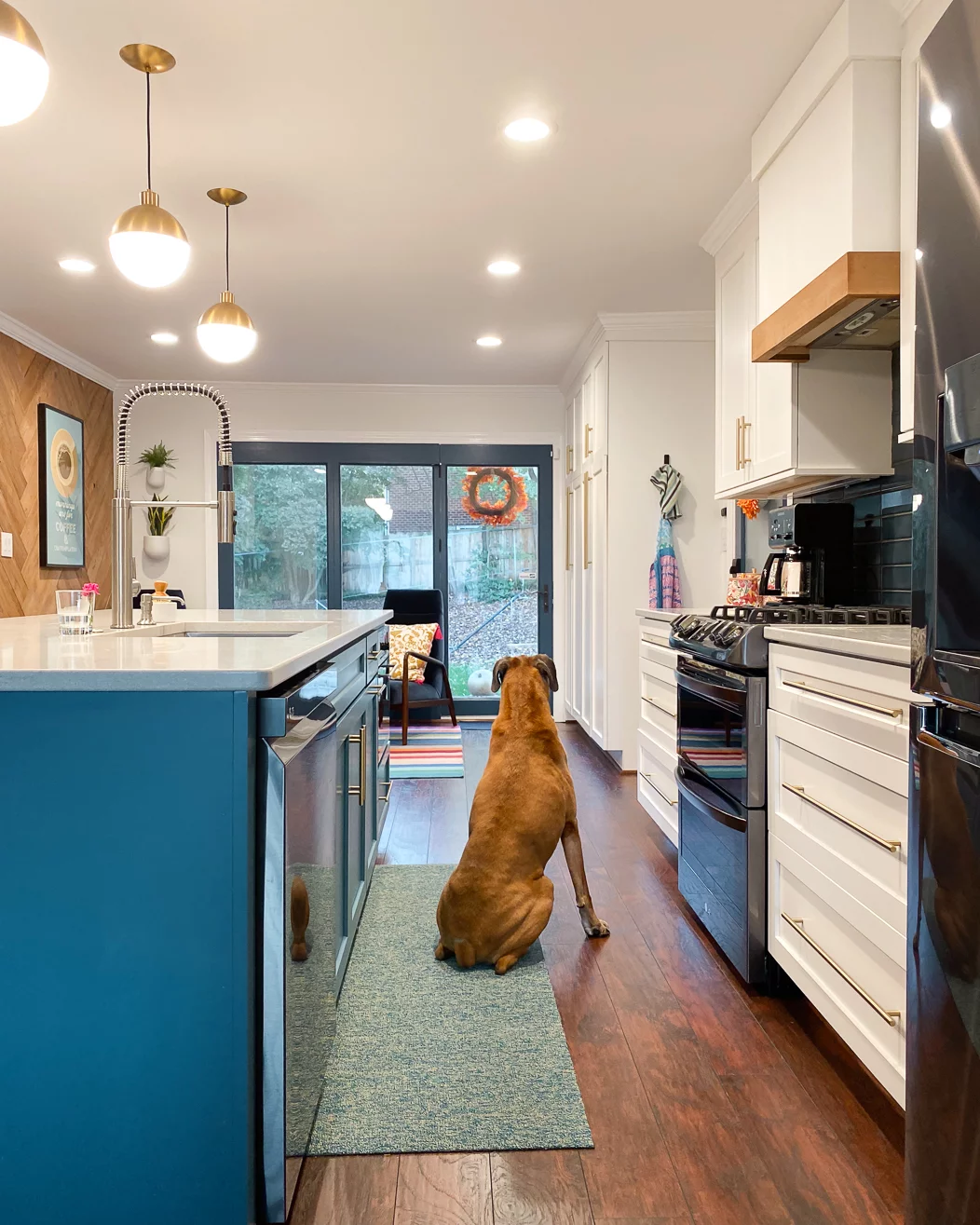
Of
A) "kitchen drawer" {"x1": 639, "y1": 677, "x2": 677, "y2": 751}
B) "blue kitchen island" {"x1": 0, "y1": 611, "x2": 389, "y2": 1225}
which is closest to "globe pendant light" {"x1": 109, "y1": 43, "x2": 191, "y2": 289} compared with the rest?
"blue kitchen island" {"x1": 0, "y1": 611, "x2": 389, "y2": 1225}

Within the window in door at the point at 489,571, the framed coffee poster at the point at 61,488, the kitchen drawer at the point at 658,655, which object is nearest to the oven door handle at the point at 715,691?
the kitchen drawer at the point at 658,655

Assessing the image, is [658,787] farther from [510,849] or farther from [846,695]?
[846,695]

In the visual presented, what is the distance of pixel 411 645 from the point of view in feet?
20.6

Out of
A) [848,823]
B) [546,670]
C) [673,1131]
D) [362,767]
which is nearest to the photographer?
[673,1131]

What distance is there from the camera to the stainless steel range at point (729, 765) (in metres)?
2.29

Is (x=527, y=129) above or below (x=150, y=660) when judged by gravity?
above

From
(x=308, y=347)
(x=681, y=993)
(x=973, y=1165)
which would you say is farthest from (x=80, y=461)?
(x=973, y=1165)

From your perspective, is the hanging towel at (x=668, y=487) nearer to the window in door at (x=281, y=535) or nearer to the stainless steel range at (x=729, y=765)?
the stainless steel range at (x=729, y=765)

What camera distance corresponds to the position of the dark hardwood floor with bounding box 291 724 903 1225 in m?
1.48

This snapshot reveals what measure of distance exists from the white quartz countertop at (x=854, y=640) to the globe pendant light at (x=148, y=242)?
180 cm

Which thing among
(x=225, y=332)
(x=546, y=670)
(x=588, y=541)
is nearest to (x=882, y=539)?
(x=546, y=670)

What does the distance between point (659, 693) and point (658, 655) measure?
0.48 feet

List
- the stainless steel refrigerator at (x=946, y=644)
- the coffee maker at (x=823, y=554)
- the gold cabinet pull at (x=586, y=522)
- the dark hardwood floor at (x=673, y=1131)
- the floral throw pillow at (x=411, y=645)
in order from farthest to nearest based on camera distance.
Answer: the floral throw pillow at (x=411, y=645) → the gold cabinet pull at (x=586, y=522) → the coffee maker at (x=823, y=554) → the dark hardwood floor at (x=673, y=1131) → the stainless steel refrigerator at (x=946, y=644)

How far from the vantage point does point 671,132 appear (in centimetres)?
298
